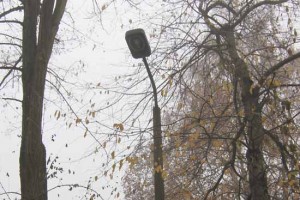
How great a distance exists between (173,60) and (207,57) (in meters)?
0.60

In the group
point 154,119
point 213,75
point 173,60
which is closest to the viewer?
point 154,119

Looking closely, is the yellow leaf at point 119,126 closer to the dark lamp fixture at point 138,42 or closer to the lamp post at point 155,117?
the lamp post at point 155,117

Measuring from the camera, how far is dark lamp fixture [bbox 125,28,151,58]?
619 cm

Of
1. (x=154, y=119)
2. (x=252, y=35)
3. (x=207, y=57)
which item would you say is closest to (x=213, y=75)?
(x=207, y=57)

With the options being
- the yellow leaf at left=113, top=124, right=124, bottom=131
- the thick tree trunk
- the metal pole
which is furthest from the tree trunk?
the thick tree trunk

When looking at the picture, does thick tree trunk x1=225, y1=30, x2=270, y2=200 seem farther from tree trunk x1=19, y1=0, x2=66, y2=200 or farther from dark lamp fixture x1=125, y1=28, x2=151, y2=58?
tree trunk x1=19, y1=0, x2=66, y2=200

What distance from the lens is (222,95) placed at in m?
8.99

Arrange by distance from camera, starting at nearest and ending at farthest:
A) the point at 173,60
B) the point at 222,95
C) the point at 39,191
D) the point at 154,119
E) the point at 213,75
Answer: the point at 154,119 → the point at 39,191 → the point at 173,60 → the point at 213,75 → the point at 222,95

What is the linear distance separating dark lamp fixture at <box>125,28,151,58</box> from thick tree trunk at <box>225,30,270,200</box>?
1.50m

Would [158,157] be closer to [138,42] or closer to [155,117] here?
[155,117]

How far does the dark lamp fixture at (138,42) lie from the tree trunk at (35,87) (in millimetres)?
1960

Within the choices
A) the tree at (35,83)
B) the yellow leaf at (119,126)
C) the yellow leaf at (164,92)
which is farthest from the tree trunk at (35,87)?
the yellow leaf at (164,92)

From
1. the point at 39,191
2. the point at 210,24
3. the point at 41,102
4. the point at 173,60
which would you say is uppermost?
the point at 210,24

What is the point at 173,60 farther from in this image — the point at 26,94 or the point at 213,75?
the point at 26,94
